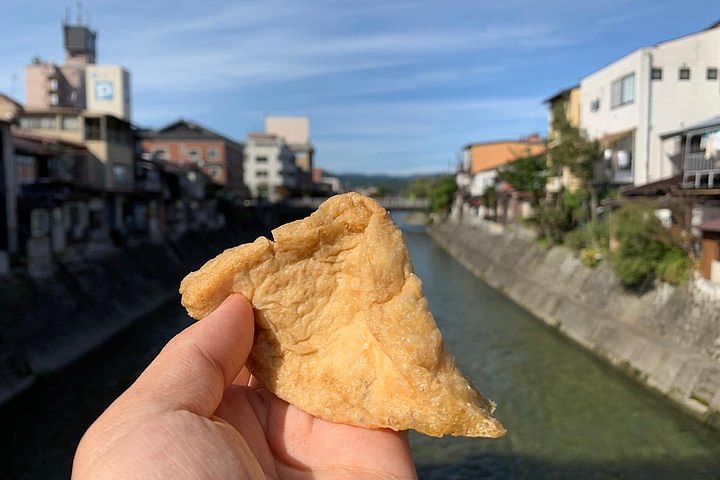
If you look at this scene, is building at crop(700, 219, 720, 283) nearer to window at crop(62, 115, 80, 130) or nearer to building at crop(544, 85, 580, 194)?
building at crop(544, 85, 580, 194)

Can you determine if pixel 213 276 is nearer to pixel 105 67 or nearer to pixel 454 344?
pixel 454 344

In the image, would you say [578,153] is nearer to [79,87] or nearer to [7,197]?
[7,197]

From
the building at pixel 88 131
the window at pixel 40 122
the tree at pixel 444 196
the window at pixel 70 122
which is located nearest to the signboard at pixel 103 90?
the building at pixel 88 131

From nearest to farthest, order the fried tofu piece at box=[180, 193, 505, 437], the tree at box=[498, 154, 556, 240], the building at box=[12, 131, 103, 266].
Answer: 1. the fried tofu piece at box=[180, 193, 505, 437]
2. the building at box=[12, 131, 103, 266]
3. the tree at box=[498, 154, 556, 240]

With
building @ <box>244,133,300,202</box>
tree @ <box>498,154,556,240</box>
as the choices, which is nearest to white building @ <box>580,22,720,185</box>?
tree @ <box>498,154,556,240</box>

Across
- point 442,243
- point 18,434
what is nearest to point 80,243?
point 18,434

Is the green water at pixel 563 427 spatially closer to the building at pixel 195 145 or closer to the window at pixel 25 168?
the window at pixel 25 168

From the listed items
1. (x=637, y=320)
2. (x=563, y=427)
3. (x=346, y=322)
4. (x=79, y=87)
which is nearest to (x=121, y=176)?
(x=79, y=87)
